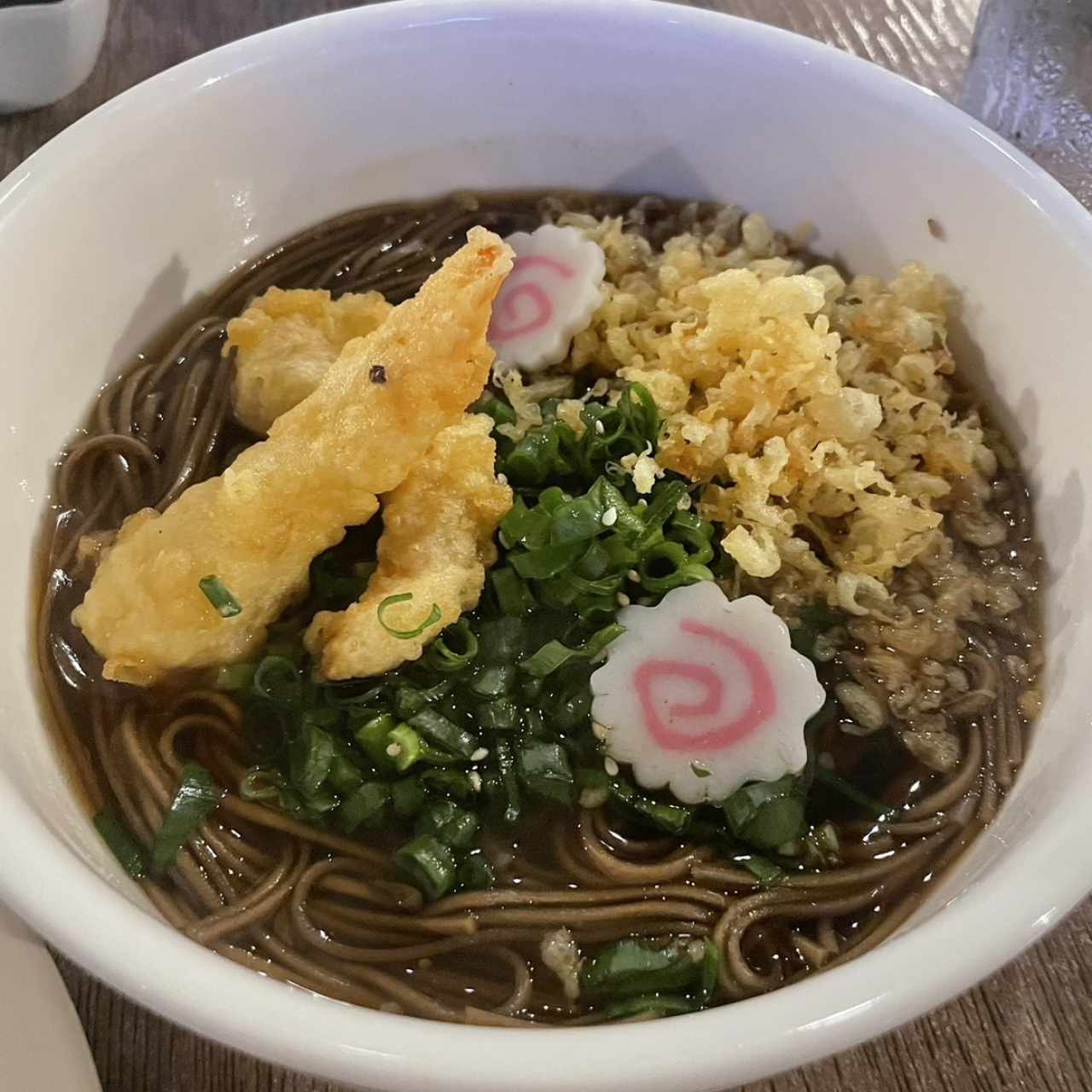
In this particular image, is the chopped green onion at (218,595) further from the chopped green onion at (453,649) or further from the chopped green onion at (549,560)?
the chopped green onion at (549,560)

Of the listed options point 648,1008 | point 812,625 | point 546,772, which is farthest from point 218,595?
point 812,625

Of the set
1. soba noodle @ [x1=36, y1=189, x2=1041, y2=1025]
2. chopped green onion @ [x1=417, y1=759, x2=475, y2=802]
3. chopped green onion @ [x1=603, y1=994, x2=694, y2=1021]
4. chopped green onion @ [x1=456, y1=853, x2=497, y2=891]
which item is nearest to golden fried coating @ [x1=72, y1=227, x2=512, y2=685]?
soba noodle @ [x1=36, y1=189, x2=1041, y2=1025]

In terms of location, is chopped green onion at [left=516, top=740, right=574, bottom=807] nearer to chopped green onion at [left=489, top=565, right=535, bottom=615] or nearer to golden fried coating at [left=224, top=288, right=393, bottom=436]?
A: chopped green onion at [left=489, top=565, right=535, bottom=615]

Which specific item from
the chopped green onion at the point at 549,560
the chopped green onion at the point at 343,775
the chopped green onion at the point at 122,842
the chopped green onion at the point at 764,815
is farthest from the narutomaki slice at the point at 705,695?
the chopped green onion at the point at 122,842

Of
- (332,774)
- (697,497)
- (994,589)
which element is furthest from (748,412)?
(332,774)

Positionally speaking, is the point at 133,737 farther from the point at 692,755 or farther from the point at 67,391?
the point at 692,755
